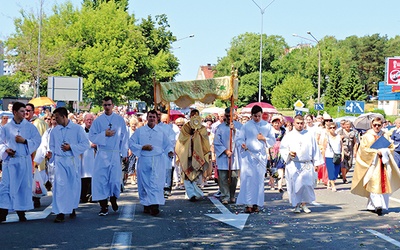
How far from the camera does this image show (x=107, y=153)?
12.0m

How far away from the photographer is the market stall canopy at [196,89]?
15.3 m

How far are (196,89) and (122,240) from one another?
6.80 m

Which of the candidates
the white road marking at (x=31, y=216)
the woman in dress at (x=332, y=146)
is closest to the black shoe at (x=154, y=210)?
the white road marking at (x=31, y=216)

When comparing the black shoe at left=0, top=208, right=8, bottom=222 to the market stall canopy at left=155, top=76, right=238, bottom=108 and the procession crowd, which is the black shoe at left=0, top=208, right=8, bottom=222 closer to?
the procession crowd

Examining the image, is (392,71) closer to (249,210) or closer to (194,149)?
(194,149)

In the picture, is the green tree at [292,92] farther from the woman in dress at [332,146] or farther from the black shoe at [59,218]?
the black shoe at [59,218]

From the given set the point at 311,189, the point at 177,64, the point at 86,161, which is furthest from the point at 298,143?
the point at 177,64

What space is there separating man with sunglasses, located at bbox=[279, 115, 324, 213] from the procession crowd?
0.02 meters

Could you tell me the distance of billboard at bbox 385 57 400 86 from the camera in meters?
52.8

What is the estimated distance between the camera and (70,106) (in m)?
51.5

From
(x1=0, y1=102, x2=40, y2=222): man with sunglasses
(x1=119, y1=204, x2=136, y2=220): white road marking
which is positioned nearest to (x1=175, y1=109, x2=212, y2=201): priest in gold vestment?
(x1=119, y1=204, x2=136, y2=220): white road marking

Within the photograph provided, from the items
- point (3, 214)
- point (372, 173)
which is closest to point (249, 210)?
point (372, 173)

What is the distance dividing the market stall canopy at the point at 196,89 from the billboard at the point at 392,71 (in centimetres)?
3984

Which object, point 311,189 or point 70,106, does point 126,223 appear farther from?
point 70,106
